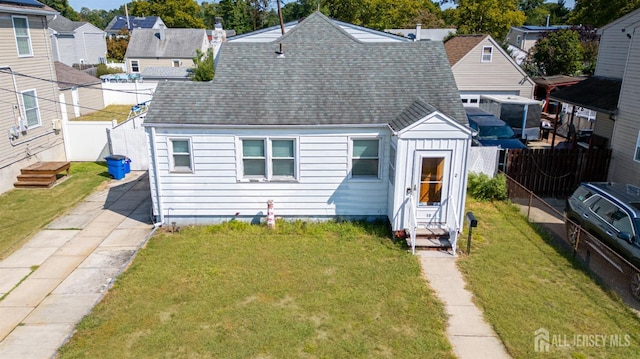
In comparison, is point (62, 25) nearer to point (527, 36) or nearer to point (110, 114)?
point (110, 114)

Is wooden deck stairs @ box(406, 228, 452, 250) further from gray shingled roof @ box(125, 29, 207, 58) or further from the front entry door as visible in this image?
gray shingled roof @ box(125, 29, 207, 58)

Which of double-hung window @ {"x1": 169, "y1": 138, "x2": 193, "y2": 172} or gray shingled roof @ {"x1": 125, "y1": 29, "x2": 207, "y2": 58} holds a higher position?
gray shingled roof @ {"x1": 125, "y1": 29, "x2": 207, "y2": 58}

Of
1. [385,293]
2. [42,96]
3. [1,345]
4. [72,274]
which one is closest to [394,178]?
[385,293]

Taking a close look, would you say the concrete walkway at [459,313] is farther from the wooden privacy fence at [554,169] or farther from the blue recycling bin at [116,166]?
the blue recycling bin at [116,166]

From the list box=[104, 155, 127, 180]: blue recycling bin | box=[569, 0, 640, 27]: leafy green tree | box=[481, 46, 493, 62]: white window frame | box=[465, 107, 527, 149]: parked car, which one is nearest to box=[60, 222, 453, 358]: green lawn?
box=[104, 155, 127, 180]: blue recycling bin

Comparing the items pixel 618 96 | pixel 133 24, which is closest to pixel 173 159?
pixel 618 96

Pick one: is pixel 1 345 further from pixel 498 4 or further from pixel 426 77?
pixel 498 4

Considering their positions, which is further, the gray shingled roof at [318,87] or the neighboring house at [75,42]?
the neighboring house at [75,42]

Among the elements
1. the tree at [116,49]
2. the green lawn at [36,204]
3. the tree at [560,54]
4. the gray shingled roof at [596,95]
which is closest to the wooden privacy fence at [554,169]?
the gray shingled roof at [596,95]
